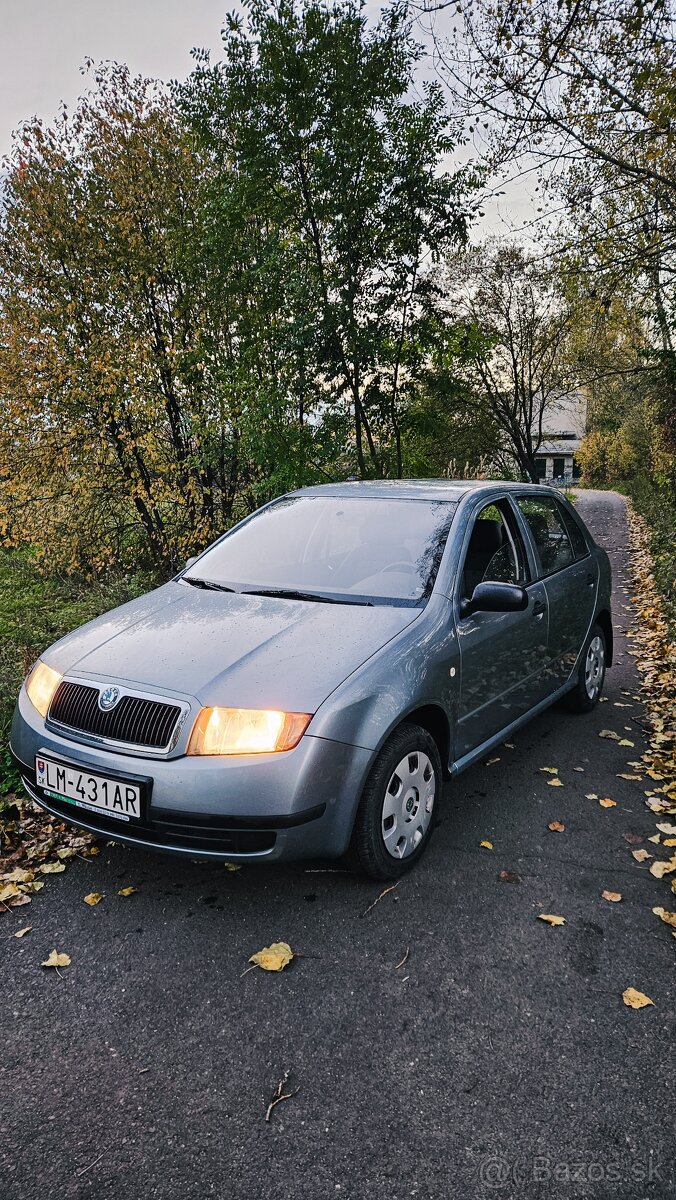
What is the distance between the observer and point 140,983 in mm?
2621

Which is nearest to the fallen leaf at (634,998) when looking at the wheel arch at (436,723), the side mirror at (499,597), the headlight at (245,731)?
the wheel arch at (436,723)

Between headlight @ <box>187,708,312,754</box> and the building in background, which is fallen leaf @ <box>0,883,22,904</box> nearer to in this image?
headlight @ <box>187,708,312,754</box>

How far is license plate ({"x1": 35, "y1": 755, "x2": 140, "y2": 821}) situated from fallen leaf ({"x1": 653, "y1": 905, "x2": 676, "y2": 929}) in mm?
2208

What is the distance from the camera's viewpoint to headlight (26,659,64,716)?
10.5ft

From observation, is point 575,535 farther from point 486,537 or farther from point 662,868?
→ point 662,868

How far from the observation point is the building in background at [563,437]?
30.4 metres

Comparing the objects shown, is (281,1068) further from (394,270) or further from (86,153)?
(86,153)

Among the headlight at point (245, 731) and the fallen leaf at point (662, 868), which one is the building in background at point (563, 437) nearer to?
the fallen leaf at point (662, 868)

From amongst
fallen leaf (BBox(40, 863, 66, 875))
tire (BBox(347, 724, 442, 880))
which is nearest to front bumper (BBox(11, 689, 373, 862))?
tire (BBox(347, 724, 442, 880))

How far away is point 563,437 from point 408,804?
5521cm

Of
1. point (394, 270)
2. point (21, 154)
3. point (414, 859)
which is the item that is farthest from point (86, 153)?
point (414, 859)

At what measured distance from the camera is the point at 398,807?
318 centimetres

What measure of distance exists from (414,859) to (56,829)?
194cm

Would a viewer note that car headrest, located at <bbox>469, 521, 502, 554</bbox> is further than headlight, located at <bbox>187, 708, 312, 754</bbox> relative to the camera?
Yes
